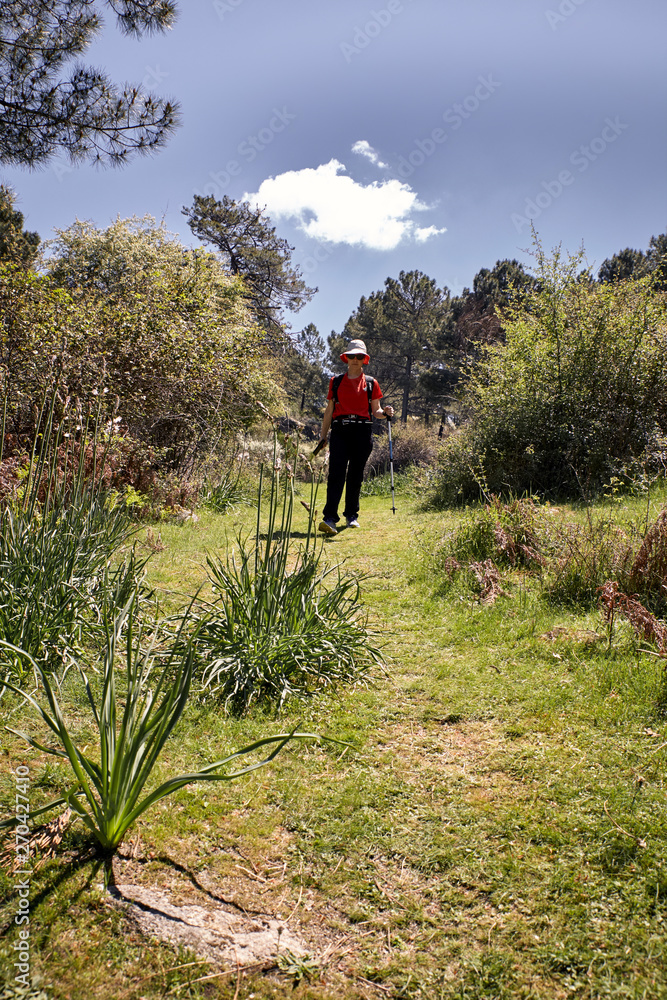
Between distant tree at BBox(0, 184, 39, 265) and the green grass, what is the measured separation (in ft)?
24.9

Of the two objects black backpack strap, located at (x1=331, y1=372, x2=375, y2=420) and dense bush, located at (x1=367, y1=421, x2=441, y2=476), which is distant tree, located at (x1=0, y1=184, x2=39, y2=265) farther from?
dense bush, located at (x1=367, y1=421, x2=441, y2=476)

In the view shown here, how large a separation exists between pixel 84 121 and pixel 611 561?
773 centimetres

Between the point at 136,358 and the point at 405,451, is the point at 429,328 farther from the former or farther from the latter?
the point at 136,358

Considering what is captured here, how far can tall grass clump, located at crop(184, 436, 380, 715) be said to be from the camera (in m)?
2.63

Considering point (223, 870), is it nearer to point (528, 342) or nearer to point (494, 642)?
point (494, 642)

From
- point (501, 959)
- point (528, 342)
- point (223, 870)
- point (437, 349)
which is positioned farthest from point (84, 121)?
point (437, 349)

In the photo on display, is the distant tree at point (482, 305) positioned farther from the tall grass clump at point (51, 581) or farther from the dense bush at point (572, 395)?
the tall grass clump at point (51, 581)

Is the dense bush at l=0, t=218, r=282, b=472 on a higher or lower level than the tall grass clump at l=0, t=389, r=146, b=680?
higher

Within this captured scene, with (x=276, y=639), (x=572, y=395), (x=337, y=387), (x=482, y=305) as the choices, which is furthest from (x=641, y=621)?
(x=482, y=305)

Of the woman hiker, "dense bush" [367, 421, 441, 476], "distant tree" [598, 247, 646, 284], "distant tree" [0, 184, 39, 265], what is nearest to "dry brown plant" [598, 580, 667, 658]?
the woman hiker

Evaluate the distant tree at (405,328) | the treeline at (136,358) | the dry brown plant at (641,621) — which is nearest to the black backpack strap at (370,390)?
the treeline at (136,358)

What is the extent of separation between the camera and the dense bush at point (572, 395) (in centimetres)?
750

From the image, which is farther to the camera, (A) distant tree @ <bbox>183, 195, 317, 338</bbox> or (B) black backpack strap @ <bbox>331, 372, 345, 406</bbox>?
(A) distant tree @ <bbox>183, 195, 317, 338</bbox>

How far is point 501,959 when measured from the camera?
1368 millimetres
